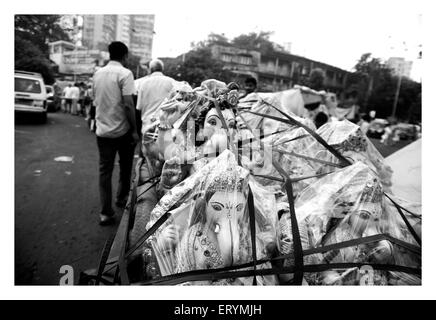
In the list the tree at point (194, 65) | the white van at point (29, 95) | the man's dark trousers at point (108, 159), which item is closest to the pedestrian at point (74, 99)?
the white van at point (29, 95)

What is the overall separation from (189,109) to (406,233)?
5.63 feet

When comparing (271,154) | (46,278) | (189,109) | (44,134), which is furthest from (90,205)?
(44,134)

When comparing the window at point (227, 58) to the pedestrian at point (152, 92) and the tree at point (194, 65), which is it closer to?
the tree at point (194, 65)

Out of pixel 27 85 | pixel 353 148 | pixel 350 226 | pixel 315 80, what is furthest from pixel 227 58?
pixel 350 226

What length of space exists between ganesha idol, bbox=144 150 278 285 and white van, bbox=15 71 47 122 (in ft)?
33.8

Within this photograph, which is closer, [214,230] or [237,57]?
[214,230]

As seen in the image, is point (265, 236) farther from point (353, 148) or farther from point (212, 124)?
point (353, 148)

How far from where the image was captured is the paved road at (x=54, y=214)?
2525 mm

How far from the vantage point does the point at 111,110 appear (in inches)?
122

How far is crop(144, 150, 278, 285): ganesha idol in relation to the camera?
135 cm

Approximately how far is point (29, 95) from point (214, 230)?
10.6 metres

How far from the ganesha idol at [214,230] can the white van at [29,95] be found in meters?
10.3

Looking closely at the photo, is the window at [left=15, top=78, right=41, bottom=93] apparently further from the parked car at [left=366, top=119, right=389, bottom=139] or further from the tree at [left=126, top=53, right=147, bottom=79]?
the parked car at [left=366, top=119, right=389, bottom=139]

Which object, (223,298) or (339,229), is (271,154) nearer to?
(339,229)
